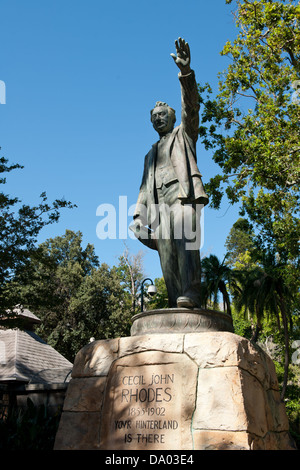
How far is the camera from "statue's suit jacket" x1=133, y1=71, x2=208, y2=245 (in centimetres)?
483

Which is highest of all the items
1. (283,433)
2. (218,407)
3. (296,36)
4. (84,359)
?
(296,36)

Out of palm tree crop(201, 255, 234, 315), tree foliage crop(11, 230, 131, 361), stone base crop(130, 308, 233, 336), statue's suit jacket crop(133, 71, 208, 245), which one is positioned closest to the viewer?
stone base crop(130, 308, 233, 336)

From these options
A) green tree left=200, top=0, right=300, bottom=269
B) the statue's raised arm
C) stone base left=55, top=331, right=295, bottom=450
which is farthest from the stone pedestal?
green tree left=200, top=0, right=300, bottom=269

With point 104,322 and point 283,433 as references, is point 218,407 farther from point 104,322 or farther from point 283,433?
point 104,322

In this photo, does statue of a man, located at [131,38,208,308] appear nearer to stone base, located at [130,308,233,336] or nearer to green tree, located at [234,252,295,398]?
stone base, located at [130,308,233,336]

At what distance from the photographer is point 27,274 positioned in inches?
477

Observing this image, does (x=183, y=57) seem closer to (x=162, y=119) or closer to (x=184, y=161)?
(x=162, y=119)

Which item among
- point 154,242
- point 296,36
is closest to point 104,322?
point 296,36

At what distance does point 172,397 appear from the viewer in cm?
378

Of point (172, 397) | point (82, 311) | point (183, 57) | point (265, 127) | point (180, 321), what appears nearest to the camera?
point (172, 397)

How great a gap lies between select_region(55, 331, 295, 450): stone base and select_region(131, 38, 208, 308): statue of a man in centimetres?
65

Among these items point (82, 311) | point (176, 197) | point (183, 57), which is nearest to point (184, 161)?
point (176, 197)

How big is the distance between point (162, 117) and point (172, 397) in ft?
10.4

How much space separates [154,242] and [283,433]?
7.75ft
